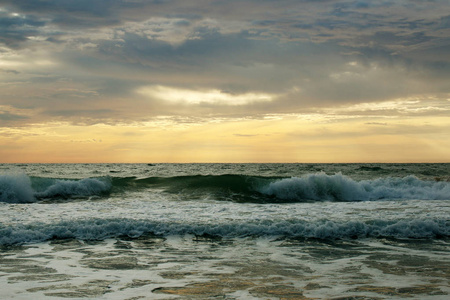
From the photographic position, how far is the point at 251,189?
22.8m

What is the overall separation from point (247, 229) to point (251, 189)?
12720 mm

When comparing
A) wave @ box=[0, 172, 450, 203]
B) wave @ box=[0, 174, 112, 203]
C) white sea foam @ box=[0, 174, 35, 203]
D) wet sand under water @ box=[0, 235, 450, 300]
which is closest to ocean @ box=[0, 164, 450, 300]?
wet sand under water @ box=[0, 235, 450, 300]

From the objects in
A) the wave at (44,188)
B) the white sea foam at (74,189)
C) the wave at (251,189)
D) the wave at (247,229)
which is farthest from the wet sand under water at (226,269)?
the white sea foam at (74,189)

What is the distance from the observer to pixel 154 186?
24781 mm

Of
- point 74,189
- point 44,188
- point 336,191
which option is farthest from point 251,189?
point 44,188

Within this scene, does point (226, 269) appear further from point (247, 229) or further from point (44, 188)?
point (44, 188)

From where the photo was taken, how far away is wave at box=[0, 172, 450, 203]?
64.7 ft

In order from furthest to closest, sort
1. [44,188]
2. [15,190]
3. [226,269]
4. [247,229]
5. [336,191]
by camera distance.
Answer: [44,188], [336,191], [15,190], [247,229], [226,269]

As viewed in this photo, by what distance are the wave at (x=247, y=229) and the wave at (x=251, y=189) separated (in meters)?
8.99

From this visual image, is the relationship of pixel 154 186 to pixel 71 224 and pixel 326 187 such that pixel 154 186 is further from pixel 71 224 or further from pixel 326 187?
pixel 71 224

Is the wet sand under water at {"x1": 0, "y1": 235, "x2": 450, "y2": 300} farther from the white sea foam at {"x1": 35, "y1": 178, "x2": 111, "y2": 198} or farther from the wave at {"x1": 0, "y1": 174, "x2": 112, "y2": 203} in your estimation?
the white sea foam at {"x1": 35, "y1": 178, "x2": 111, "y2": 198}

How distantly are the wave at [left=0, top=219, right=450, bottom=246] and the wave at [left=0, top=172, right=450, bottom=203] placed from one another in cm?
899

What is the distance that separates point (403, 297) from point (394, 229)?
17.6 feet

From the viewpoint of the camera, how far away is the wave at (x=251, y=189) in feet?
64.7
